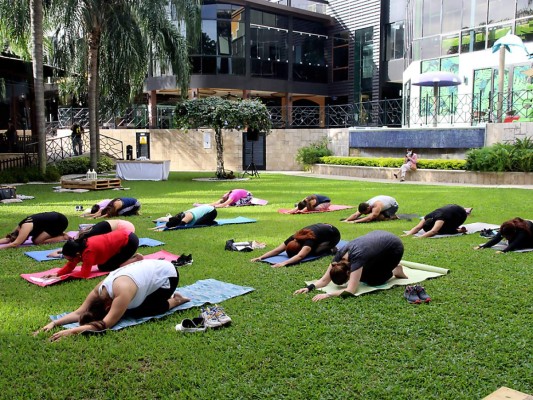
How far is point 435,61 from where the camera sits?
25.3 m

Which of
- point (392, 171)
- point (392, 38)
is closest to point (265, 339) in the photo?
point (392, 171)

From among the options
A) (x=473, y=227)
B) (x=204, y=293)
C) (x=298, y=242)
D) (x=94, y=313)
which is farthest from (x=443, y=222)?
(x=94, y=313)

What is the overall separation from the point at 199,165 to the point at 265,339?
25.0m

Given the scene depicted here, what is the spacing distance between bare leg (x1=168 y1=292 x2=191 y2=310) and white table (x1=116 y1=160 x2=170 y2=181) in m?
16.5

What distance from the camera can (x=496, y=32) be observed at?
22531mm

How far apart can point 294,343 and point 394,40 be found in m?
29.9

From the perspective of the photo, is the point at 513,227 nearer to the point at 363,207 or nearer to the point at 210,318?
the point at 363,207

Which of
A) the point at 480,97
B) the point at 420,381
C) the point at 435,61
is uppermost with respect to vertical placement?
the point at 435,61

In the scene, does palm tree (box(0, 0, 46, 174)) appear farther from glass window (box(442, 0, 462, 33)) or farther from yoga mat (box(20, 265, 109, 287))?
glass window (box(442, 0, 462, 33))

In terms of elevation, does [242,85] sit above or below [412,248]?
above

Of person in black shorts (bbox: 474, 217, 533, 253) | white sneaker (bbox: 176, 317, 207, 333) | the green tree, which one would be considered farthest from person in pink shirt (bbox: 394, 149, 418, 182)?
white sneaker (bbox: 176, 317, 207, 333)

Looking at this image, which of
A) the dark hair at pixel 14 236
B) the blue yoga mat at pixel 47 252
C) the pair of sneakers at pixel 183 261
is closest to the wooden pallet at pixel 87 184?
the dark hair at pixel 14 236

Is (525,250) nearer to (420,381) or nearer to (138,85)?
(420,381)

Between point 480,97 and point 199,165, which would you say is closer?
point 480,97
